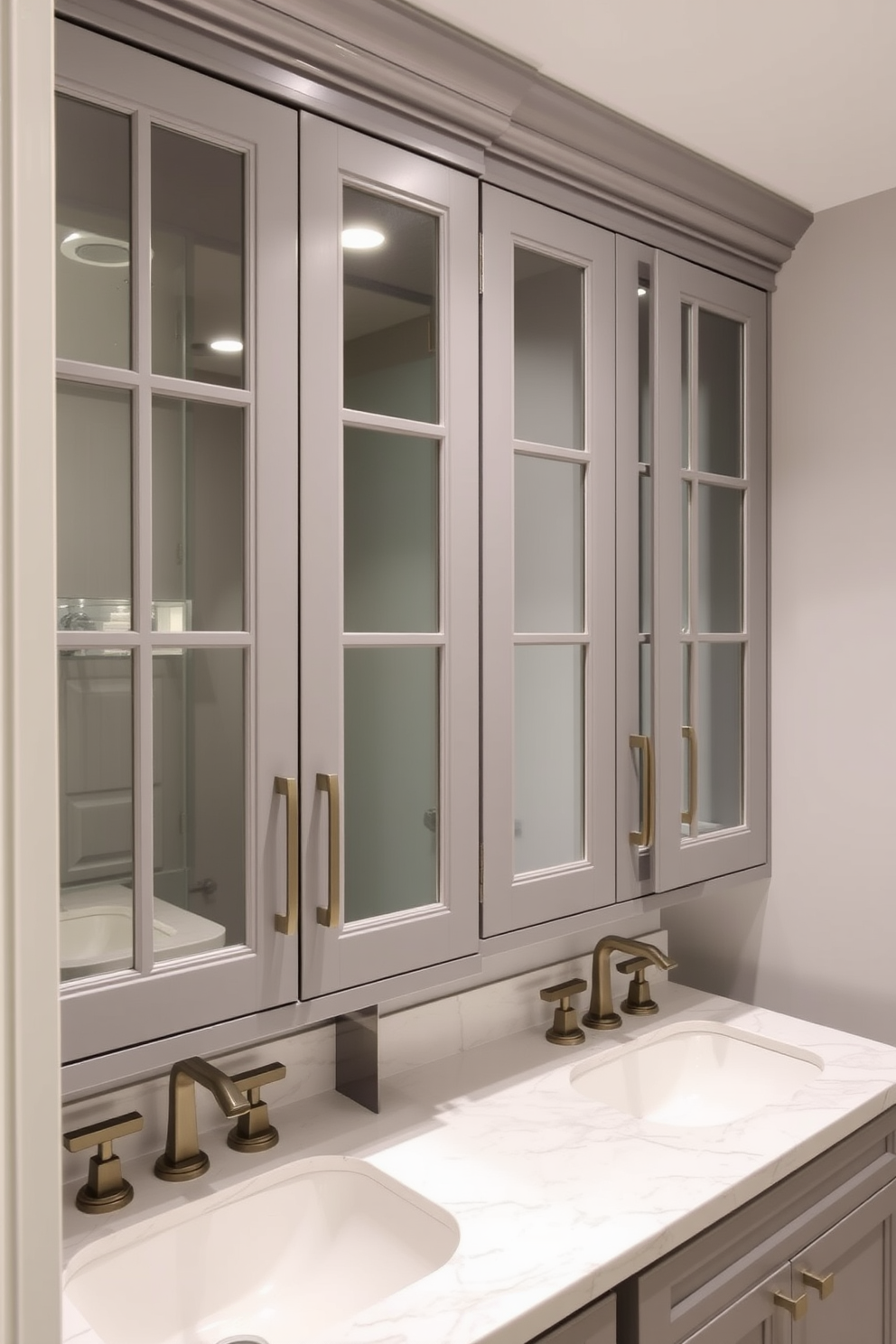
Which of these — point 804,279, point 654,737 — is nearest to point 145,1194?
point 654,737

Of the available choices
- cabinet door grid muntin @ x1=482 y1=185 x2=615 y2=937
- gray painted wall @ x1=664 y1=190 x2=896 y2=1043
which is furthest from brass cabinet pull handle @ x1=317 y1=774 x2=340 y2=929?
gray painted wall @ x1=664 y1=190 x2=896 y2=1043

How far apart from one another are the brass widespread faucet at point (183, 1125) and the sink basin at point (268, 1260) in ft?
0.26

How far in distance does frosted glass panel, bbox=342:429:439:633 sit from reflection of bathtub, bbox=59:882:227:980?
1.39 ft

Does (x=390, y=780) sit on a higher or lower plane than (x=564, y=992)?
higher

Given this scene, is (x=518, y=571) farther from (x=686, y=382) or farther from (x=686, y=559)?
(x=686, y=382)

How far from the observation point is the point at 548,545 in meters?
1.60

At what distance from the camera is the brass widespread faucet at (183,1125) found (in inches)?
53.4

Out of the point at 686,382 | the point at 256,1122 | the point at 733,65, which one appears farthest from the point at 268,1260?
the point at 733,65

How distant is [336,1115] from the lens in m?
1.54

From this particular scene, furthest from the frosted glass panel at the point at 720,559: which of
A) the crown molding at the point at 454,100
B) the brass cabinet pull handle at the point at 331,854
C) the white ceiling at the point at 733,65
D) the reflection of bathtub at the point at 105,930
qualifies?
the reflection of bathtub at the point at 105,930

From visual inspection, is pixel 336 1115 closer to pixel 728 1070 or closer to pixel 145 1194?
pixel 145 1194

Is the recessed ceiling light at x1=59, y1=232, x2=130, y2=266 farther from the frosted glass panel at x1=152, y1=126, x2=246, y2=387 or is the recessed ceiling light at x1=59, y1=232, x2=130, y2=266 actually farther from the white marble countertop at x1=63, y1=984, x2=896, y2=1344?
the white marble countertop at x1=63, y1=984, x2=896, y2=1344

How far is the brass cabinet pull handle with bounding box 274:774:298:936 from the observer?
1.23 m

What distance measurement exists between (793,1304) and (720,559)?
3.97 feet
